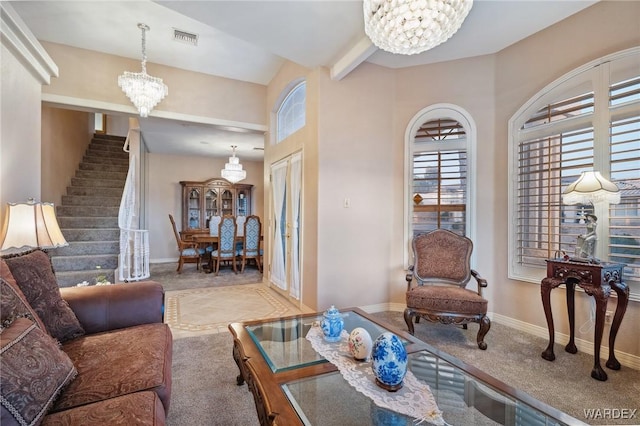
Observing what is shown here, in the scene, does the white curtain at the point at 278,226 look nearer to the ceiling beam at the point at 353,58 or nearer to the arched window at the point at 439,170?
the ceiling beam at the point at 353,58

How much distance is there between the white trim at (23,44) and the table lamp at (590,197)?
4.22 meters

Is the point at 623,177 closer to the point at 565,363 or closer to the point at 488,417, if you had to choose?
the point at 565,363

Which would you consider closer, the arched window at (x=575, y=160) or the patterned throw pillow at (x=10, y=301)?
the patterned throw pillow at (x=10, y=301)

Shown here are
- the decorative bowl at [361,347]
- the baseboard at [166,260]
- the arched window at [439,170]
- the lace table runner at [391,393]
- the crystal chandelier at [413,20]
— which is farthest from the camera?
the baseboard at [166,260]

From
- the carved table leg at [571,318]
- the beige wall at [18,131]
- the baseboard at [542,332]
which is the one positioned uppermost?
the beige wall at [18,131]

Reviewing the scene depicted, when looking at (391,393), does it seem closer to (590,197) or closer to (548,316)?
(548,316)

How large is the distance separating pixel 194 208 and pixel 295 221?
182 inches

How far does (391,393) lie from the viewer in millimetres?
1212

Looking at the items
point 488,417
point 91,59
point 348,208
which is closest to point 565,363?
point 488,417

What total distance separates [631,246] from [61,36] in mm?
6118

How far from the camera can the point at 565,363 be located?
7.52ft

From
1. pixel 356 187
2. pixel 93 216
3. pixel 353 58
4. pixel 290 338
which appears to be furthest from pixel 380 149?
pixel 93 216

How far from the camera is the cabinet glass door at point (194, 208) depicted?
24.3ft

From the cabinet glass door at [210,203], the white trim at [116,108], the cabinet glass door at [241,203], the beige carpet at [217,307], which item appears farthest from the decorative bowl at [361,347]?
the cabinet glass door at [241,203]
